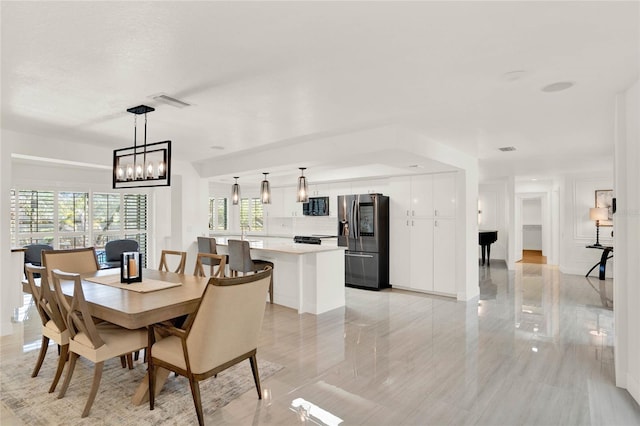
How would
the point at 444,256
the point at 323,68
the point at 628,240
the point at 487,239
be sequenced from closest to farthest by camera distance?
the point at 323,68
the point at 628,240
the point at 444,256
the point at 487,239

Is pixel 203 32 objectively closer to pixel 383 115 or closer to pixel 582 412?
→ pixel 383 115

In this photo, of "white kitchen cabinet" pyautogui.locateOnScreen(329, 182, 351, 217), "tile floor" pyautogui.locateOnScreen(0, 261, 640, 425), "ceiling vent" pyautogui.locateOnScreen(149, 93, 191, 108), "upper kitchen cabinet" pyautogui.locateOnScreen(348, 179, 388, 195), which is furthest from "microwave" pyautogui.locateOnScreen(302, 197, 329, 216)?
"ceiling vent" pyautogui.locateOnScreen(149, 93, 191, 108)

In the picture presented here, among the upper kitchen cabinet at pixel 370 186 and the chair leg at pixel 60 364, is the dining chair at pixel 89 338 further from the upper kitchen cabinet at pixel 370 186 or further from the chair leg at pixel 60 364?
the upper kitchen cabinet at pixel 370 186

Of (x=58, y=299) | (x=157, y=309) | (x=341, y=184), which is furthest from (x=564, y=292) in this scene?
(x=58, y=299)

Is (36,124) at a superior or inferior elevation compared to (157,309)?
superior

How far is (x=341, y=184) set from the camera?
7777 millimetres

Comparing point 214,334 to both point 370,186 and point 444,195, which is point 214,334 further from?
point 370,186

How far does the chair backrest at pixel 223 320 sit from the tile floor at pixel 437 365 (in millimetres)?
428

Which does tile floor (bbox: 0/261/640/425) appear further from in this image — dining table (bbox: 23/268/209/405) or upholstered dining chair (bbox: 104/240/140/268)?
upholstered dining chair (bbox: 104/240/140/268)

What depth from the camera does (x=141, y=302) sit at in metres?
2.53

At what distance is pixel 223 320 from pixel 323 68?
1.79 meters

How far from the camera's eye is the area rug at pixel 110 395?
7.73 ft

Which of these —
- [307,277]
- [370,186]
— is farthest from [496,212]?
[307,277]

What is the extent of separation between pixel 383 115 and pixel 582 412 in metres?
2.81
